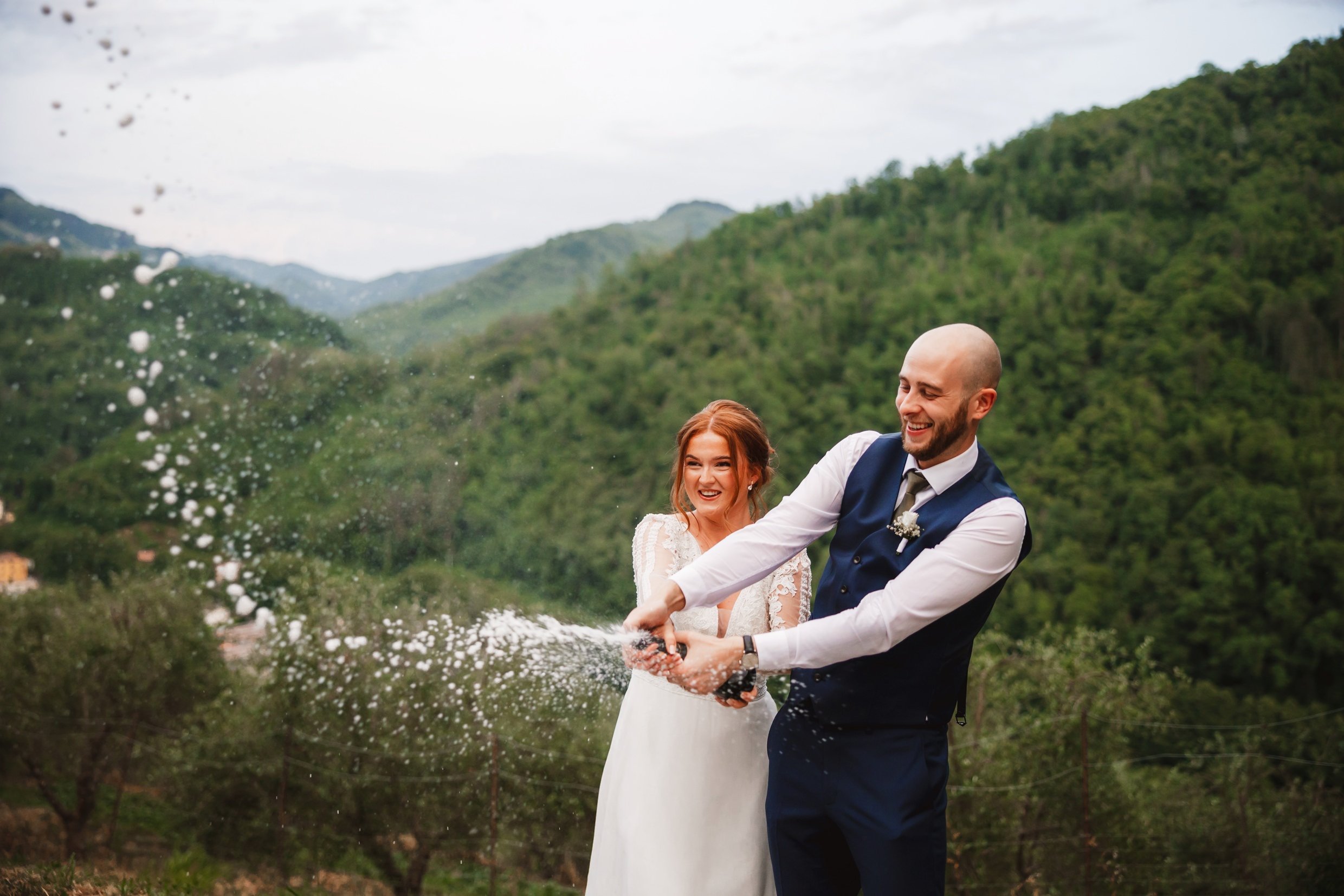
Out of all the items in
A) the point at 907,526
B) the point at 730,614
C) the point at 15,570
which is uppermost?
the point at 907,526

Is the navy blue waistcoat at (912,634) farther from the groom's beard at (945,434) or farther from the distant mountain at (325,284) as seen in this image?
the distant mountain at (325,284)

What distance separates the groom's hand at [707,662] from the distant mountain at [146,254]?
19.8 metres

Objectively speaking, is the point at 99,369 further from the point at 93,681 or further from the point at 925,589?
the point at 925,589

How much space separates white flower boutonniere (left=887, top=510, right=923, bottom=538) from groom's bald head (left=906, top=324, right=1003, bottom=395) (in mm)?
285

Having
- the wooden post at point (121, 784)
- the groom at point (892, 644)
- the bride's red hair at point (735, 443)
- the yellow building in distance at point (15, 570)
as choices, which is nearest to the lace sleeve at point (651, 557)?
the bride's red hair at point (735, 443)

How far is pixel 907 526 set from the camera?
7.23ft

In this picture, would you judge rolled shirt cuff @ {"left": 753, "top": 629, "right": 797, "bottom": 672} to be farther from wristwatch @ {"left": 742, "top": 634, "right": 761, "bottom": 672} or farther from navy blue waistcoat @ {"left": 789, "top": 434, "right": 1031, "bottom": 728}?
navy blue waistcoat @ {"left": 789, "top": 434, "right": 1031, "bottom": 728}

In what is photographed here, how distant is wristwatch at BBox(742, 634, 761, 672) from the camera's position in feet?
7.16

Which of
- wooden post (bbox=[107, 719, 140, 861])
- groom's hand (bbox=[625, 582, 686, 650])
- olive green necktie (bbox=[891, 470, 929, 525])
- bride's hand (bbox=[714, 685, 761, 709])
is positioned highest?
olive green necktie (bbox=[891, 470, 929, 525])

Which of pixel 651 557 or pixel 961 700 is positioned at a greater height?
pixel 651 557

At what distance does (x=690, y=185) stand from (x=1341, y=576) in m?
59.4

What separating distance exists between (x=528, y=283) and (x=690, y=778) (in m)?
63.2

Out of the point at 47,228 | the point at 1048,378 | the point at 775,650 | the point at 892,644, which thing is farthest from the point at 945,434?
the point at 1048,378

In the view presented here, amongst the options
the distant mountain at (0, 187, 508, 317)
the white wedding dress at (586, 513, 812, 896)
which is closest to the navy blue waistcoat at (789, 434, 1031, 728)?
the white wedding dress at (586, 513, 812, 896)
